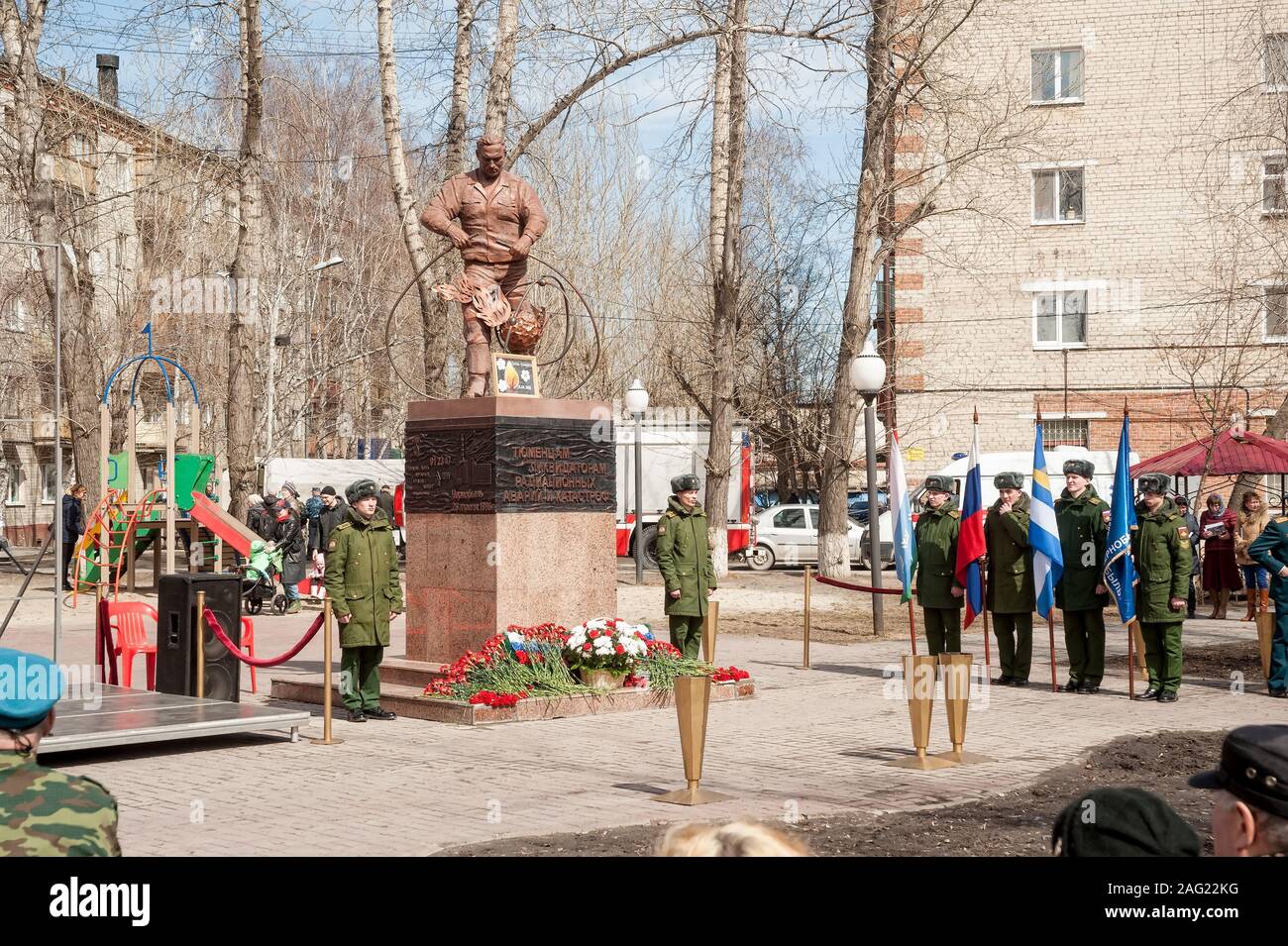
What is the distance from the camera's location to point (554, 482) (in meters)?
14.0

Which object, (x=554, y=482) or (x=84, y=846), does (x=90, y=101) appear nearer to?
(x=554, y=482)

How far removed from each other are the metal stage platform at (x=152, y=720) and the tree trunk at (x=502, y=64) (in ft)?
44.5

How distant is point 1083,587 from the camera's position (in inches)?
563

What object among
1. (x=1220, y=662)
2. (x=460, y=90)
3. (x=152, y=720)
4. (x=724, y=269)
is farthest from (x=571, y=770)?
(x=724, y=269)

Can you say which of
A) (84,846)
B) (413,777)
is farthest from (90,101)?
(84,846)

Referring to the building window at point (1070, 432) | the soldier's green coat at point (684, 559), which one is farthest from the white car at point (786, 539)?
the soldier's green coat at point (684, 559)

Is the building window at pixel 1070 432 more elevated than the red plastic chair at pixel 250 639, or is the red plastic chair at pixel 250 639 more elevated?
the building window at pixel 1070 432

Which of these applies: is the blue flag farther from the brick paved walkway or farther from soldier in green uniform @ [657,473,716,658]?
soldier in green uniform @ [657,473,716,658]

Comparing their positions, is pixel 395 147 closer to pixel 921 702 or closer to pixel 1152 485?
pixel 1152 485

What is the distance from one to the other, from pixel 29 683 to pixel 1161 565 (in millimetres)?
11338

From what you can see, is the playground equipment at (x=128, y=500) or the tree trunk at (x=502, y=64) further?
the tree trunk at (x=502, y=64)

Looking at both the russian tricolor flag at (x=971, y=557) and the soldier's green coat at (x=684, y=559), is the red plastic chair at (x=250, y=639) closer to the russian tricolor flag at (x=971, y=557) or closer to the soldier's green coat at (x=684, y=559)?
the soldier's green coat at (x=684, y=559)

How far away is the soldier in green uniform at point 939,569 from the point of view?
48.6ft
